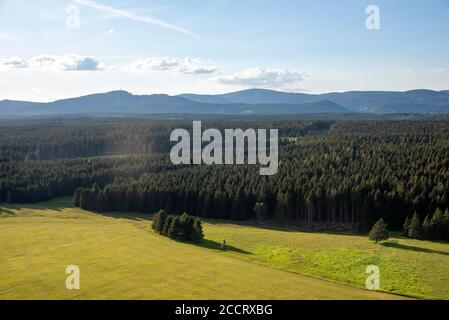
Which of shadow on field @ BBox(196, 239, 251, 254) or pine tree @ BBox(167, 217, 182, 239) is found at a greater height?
pine tree @ BBox(167, 217, 182, 239)

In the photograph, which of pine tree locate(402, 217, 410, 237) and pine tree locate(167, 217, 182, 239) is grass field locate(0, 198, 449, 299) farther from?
pine tree locate(402, 217, 410, 237)

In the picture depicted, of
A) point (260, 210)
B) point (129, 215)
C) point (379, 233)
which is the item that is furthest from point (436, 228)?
point (129, 215)

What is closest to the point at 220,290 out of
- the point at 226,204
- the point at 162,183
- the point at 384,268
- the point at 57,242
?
the point at 384,268

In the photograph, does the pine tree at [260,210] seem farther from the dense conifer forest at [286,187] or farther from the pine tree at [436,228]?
the pine tree at [436,228]

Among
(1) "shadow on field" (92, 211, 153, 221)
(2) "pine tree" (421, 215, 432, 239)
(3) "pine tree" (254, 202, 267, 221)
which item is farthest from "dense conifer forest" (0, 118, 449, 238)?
(2) "pine tree" (421, 215, 432, 239)

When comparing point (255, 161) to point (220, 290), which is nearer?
point (220, 290)

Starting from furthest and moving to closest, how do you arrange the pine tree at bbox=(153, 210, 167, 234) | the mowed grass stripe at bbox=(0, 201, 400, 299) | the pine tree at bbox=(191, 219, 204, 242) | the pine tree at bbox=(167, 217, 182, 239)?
the pine tree at bbox=(153, 210, 167, 234) → the pine tree at bbox=(167, 217, 182, 239) → the pine tree at bbox=(191, 219, 204, 242) → the mowed grass stripe at bbox=(0, 201, 400, 299)

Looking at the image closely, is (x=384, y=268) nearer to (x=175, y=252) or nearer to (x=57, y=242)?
(x=175, y=252)
